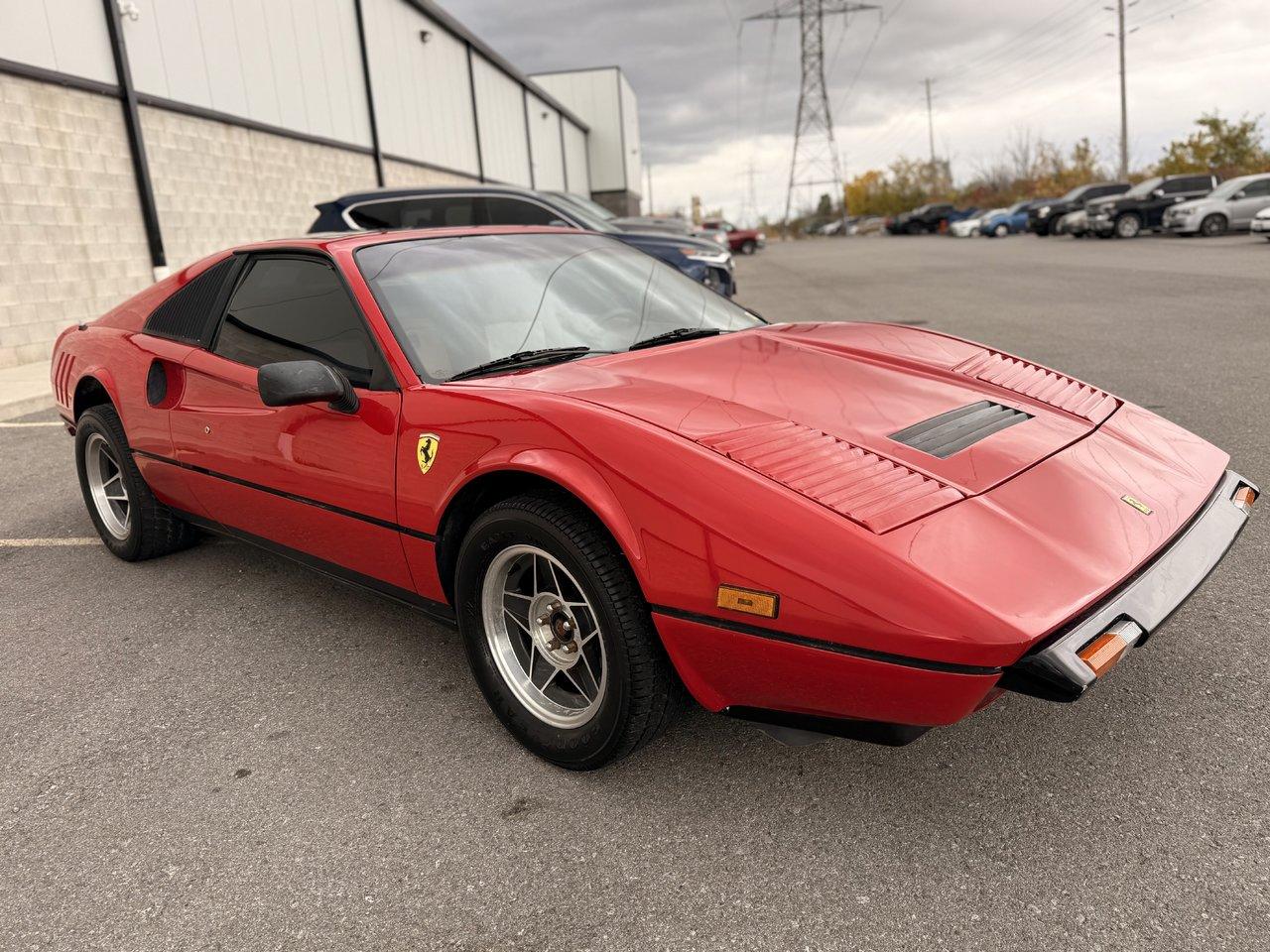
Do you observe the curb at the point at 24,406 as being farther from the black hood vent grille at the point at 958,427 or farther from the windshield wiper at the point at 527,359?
the black hood vent grille at the point at 958,427

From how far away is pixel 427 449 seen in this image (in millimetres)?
2361

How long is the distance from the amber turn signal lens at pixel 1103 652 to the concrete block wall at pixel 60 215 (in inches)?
430

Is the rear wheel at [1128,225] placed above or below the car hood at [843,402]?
above

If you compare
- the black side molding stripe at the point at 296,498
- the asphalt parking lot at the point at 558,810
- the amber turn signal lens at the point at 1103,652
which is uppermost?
the black side molding stripe at the point at 296,498

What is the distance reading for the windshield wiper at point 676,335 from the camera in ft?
9.27

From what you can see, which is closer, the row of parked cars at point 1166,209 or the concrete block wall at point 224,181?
the concrete block wall at point 224,181

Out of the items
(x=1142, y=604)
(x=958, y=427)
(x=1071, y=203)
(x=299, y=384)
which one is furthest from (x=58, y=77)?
(x=1071, y=203)

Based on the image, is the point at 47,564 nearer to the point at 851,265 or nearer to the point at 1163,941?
the point at 1163,941

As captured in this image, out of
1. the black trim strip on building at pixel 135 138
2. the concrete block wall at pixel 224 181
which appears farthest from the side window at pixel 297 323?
the concrete block wall at pixel 224 181

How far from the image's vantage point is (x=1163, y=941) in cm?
158

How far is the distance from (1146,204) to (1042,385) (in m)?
26.6

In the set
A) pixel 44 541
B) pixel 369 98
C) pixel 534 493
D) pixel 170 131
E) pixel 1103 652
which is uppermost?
pixel 369 98

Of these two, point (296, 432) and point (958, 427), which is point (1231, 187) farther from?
point (296, 432)

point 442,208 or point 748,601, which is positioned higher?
point 442,208
